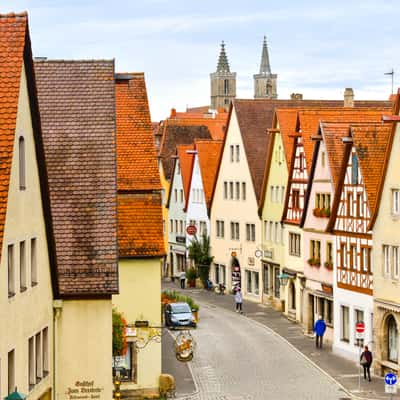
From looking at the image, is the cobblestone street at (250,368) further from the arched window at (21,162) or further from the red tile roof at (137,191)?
the arched window at (21,162)

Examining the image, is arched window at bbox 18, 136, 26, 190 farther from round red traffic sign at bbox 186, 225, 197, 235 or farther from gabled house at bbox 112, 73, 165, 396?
round red traffic sign at bbox 186, 225, 197, 235

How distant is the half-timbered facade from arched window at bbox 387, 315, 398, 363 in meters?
1.42

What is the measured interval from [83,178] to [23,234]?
4551 millimetres

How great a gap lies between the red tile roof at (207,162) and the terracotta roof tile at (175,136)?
10.9 m

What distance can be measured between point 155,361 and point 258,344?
12.7m

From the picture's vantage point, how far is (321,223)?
156 ft

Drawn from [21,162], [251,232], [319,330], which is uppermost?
[21,162]

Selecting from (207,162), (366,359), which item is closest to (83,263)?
(366,359)

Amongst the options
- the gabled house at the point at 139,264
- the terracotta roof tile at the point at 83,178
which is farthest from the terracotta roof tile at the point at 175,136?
the terracotta roof tile at the point at 83,178

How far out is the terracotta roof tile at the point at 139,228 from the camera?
32.9 meters

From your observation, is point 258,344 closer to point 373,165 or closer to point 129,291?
point 373,165

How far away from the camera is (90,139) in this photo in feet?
86.1

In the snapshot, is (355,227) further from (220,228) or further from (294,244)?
(220,228)

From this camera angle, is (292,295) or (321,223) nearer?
(321,223)
